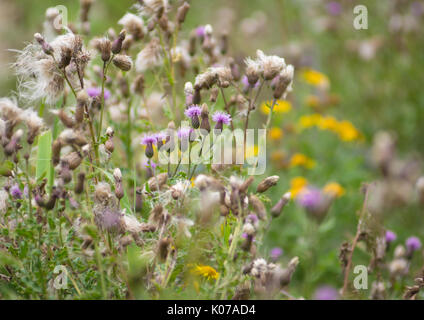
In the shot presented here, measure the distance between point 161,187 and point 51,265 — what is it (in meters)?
0.31

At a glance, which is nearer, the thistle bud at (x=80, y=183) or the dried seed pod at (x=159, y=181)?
the thistle bud at (x=80, y=183)

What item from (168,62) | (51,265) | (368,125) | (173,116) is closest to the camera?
(51,265)

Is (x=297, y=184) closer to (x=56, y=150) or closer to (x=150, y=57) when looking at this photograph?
(x=150, y=57)

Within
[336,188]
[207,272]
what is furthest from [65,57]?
[336,188]

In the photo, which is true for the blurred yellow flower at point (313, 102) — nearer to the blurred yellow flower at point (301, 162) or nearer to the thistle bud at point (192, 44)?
the blurred yellow flower at point (301, 162)

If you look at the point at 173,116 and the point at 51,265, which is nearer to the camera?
the point at 51,265

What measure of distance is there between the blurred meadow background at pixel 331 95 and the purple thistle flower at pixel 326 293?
5cm

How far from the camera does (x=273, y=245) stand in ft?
7.80

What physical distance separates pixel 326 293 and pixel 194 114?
1051 mm

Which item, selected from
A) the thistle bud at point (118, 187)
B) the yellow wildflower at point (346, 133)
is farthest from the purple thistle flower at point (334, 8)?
the thistle bud at point (118, 187)

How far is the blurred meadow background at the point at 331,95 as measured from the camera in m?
2.40

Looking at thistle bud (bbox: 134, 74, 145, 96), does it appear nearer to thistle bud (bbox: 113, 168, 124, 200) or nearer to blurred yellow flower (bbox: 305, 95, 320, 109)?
thistle bud (bbox: 113, 168, 124, 200)
